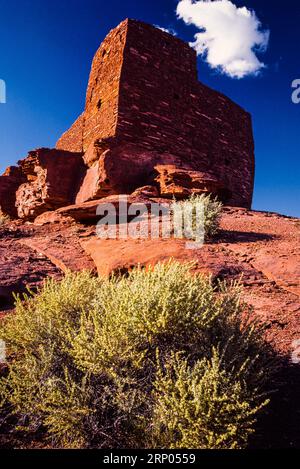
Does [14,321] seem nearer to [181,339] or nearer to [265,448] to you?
[181,339]

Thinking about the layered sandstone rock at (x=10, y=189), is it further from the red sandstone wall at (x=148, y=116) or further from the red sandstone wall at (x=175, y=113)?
the red sandstone wall at (x=175, y=113)

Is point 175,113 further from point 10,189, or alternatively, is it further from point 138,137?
point 10,189

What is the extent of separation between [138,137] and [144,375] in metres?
7.80

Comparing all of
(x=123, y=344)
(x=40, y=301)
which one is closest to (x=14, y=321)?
(x=40, y=301)

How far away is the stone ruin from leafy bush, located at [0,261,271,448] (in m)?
5.71

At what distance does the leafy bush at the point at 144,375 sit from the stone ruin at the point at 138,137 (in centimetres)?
571

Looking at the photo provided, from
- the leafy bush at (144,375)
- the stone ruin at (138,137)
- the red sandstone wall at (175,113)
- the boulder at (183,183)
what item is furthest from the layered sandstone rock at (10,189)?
the leafy bush at (144,375)

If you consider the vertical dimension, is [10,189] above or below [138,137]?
below

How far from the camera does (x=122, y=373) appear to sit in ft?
7.10

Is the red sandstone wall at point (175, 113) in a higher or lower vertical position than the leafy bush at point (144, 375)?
higher

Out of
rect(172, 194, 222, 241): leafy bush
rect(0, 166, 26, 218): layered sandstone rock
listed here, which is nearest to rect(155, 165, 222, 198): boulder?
rect(172, 194, 222, 241): leafy bush

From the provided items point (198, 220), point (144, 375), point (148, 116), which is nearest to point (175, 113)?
point (148, 116)

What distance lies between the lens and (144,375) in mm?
2168

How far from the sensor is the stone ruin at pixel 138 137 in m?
8.35
